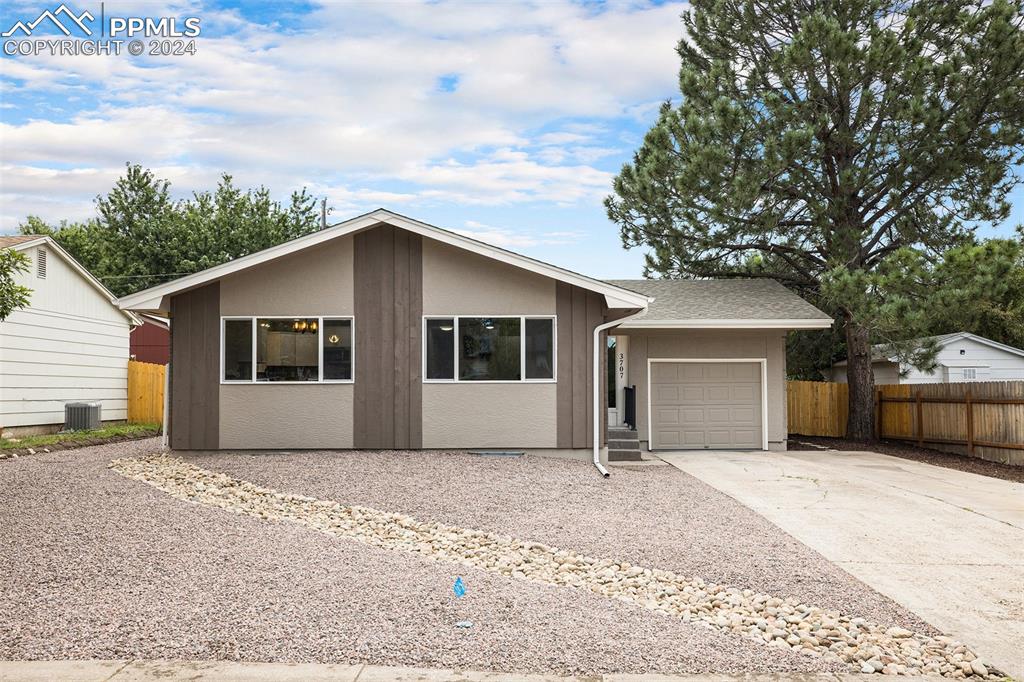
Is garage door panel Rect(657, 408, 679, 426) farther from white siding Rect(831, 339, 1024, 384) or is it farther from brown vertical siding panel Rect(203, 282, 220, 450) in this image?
white siding Rect(831, 339, 1024, 384)

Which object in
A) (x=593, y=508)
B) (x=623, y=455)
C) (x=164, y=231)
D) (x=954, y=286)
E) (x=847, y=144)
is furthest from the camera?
(x=164, y=231)

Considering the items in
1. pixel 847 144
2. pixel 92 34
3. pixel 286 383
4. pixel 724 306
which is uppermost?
pixel 92 34

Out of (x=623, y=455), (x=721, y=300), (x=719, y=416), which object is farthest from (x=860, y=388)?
(x=623, y=455)

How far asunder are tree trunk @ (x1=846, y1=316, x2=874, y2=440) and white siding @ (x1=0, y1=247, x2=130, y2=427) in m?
16.5

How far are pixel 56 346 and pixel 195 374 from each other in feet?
23.3

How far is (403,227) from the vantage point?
41.8 ft

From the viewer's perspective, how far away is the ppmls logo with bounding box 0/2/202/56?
13.2m

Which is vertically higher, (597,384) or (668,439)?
(597,384)

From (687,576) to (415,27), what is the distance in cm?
1055

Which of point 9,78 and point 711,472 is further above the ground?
point 9,78

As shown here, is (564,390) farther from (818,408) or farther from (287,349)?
(818,408)

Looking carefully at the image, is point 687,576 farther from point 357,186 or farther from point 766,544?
point 357,186

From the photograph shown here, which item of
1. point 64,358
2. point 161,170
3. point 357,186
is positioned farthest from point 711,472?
point 161,170

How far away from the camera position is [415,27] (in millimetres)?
13750
